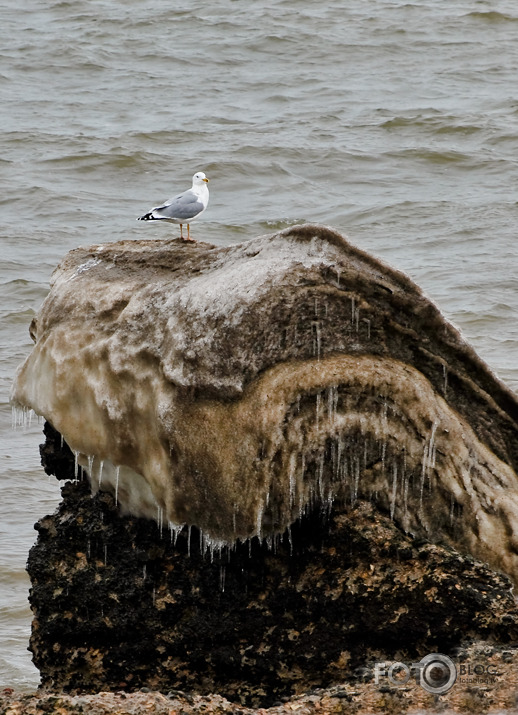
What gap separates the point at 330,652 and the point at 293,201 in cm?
1139

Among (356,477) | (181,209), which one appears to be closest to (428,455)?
(356,477)

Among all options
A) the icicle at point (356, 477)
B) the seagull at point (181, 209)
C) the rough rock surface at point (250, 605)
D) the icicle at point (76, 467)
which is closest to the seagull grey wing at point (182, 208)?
the seagull at point (181, 209)

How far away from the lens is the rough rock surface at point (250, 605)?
5.00m

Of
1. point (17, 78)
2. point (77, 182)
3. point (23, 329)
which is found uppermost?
point (17, 78)

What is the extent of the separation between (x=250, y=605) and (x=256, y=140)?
13720mm

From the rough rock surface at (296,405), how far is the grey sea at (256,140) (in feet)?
8.88

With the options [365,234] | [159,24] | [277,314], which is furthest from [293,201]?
[277,314]

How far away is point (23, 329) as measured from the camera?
12.6 m

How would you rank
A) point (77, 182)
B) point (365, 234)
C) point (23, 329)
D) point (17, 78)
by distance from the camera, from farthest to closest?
point (17, 78)
point (77, 182)
point (365, 234)
point (23, 329)

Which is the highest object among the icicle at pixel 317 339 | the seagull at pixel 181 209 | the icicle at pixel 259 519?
the seagull at pixel 181 209

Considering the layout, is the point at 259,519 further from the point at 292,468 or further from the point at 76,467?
the point at 76,467

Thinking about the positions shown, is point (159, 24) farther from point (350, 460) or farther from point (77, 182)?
point (350, 460)

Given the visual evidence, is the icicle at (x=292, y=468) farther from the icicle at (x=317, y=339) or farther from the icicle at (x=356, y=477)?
the icicle at (x=317, y=339)

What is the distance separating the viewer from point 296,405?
5059 mm
